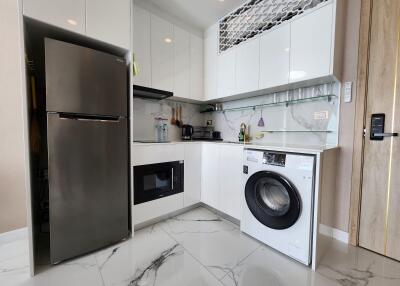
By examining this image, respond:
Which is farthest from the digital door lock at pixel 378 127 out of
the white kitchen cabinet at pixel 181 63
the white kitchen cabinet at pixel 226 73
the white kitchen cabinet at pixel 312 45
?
the white kitchen cabinet at pixel 181 63

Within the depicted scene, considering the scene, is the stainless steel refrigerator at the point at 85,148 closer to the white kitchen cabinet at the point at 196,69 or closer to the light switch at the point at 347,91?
the white kitchen cabinet at the point at 196,69

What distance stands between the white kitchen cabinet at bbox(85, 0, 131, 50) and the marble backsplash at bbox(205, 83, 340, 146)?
5.52ft

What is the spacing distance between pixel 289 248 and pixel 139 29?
271cm

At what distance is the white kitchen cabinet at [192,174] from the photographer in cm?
233

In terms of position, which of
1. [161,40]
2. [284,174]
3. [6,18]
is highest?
[161,40]

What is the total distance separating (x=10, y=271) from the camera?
1.37 meters

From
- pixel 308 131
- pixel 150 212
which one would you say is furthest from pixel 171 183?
pixel 308 131

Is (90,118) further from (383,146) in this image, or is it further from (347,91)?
(383,146)

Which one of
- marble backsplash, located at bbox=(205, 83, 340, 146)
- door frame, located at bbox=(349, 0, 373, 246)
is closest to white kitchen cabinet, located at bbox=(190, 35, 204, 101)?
marble backsplash, located at bbox=(205, 83, 340, 146)

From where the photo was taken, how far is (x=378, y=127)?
161 centimetres

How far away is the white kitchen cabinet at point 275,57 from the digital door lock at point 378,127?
0.82m

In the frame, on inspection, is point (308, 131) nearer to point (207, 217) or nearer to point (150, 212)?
point (207, 217)

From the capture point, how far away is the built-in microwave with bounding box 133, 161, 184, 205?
75.5 inches

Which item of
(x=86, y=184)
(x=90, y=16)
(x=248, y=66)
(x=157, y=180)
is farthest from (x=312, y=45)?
(x=86, y=184)
